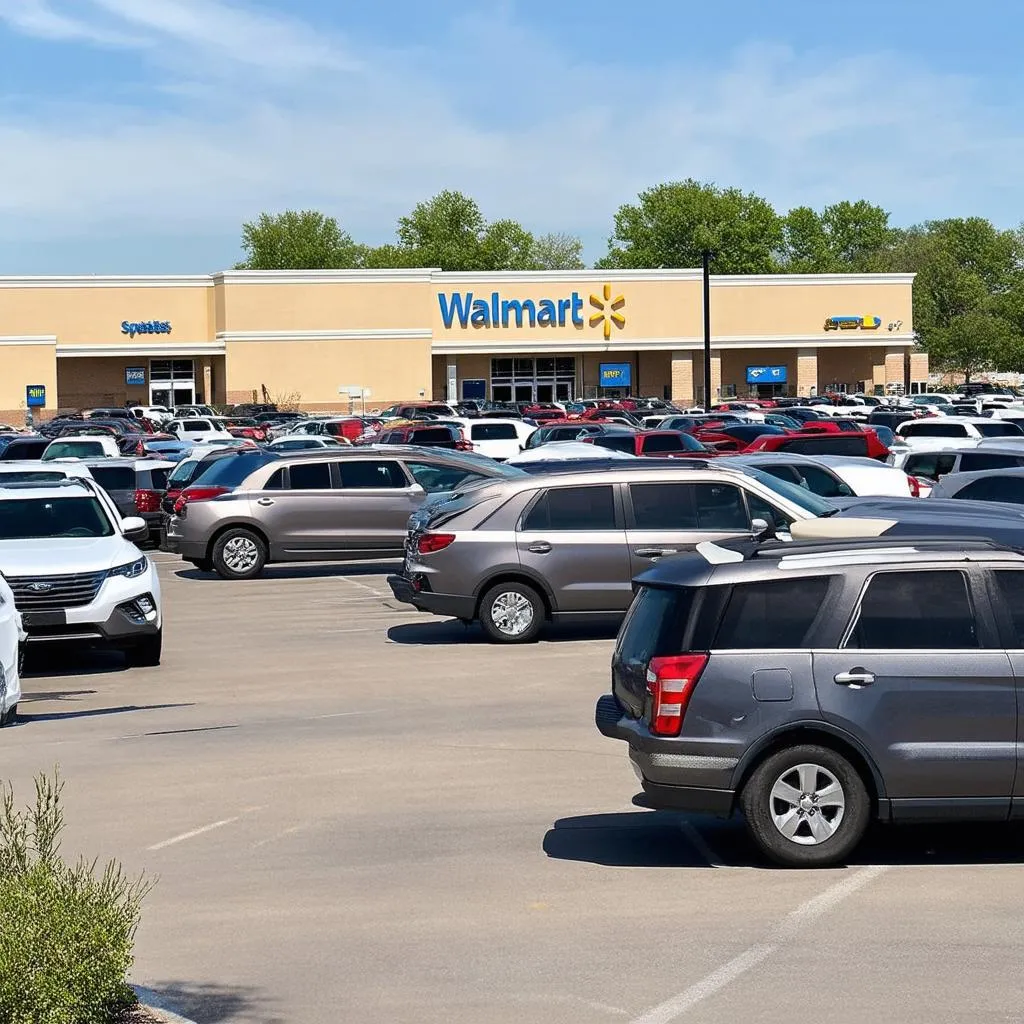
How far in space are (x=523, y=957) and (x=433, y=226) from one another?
457 ft

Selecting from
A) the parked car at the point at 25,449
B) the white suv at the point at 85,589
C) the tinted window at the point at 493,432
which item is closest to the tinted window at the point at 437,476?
the white suv at the point at 85,589

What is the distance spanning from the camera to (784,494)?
55.7ft

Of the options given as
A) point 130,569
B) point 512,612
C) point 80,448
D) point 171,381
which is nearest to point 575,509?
point 512,612

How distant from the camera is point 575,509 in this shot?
54.9ft

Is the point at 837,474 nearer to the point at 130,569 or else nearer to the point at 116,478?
the point at 130,569

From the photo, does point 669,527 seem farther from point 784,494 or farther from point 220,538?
point 220,538

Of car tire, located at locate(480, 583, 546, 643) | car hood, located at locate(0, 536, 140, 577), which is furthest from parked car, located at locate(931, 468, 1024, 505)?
car hood, located at locate(0, 536, 140, 577)

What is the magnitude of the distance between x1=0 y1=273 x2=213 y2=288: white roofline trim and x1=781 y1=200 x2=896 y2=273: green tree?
81.8 meters

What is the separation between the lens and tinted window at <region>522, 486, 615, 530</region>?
16.7 m

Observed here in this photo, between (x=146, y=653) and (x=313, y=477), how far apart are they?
8.27 metres

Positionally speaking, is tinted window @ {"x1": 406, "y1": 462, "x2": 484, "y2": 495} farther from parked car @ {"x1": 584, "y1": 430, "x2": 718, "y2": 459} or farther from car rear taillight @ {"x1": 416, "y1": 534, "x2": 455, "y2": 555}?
parked car @ {"x1": 584, "y1": 430, "x2": 718, "y2": 459}

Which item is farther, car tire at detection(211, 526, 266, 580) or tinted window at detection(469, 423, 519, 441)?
tinted window at detection(469, 423, 519, 441)

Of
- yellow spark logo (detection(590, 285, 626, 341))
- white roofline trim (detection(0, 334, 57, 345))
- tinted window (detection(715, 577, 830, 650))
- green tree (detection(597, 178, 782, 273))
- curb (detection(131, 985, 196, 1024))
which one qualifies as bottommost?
curb (detection(131, 985, 196, 1024))

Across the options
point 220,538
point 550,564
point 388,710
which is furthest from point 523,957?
point 220,538
